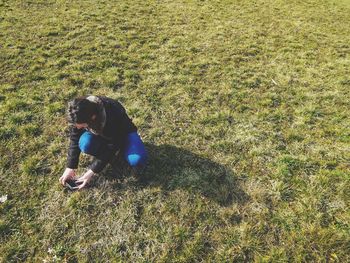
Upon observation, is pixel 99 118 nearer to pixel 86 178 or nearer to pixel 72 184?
pixel 86 178

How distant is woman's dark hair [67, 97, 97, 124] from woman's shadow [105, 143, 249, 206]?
4.23 ft

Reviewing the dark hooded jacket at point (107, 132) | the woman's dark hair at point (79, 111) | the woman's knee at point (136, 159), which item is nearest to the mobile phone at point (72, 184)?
the dark hooded jacket at point (107, 132)

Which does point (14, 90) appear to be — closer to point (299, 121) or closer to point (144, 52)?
point (144, 52)

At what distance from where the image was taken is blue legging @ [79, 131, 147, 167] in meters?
4.80

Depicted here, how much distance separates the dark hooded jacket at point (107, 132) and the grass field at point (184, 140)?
0.41 meters

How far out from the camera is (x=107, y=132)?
4.76 m

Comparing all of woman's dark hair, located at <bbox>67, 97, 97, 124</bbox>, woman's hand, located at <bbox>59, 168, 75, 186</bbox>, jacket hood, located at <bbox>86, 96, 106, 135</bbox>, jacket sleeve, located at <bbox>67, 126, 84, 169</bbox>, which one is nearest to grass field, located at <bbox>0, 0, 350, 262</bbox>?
woman's hand, located at <bbox>59, 168, 75, 186</bbox>

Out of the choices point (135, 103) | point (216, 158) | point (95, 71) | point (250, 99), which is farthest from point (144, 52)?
point (216, 158)

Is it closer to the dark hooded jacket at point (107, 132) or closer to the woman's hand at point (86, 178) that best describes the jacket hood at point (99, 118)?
the dark hooded jacket at point (107, 132)

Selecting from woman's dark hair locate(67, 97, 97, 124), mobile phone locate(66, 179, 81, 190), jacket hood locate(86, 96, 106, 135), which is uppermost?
woman's dark hair locate(67, 97, 97, 124)

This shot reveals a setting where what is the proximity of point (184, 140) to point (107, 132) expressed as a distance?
163cm

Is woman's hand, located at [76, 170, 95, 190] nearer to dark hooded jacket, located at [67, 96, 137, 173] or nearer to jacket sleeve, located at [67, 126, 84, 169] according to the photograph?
dark hooded jacket, located at [67, 96, 137, 173]

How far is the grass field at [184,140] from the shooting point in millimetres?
4324

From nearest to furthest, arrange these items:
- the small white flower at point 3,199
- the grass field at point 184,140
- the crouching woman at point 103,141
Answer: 1. the grass field at point 184,140
2. the crouching woman at point 103,141
3. the small white flower at point 3,199
